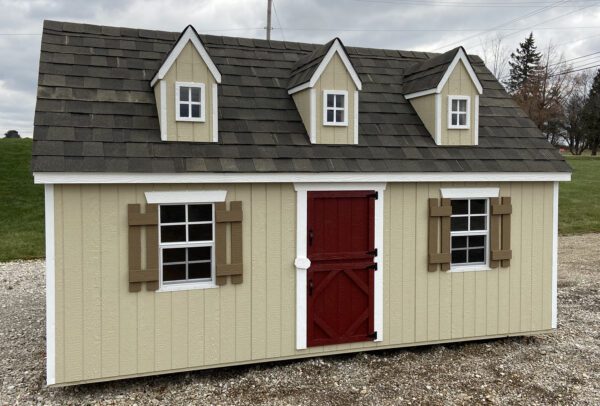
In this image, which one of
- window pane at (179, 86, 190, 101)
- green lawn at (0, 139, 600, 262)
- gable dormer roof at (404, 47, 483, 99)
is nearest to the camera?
window pane at (179, 86, 190, 101)

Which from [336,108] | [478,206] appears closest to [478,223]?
[478,206]

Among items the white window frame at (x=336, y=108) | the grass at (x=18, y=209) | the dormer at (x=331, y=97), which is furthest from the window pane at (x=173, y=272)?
the grass at (x=18, y=209)

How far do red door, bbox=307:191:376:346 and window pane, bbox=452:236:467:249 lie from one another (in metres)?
1.42

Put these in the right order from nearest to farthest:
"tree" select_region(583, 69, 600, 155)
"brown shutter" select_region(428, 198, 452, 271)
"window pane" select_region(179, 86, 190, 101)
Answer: "window pane" select_region(179, 86, 190, 101) → "brown shutter" select_region(428, 198, 452, 271) → "tree" select_region(583, 69, 600, 155)

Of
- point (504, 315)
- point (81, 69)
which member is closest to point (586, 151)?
point (504, 315)

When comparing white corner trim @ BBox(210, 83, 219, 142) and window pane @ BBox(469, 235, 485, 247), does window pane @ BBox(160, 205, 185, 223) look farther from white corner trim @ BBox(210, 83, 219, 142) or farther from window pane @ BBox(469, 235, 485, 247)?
window pane @ BBox(469, 235, 485, 247)

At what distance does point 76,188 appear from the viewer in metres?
6.16

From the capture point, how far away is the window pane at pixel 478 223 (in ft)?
26.2

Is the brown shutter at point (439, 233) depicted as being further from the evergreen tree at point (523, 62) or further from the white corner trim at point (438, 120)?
the evergreen tree at point (523, 62)

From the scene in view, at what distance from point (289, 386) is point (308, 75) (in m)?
4.34

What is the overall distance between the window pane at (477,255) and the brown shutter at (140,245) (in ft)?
15.6

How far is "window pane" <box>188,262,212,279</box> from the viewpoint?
683 centimetres

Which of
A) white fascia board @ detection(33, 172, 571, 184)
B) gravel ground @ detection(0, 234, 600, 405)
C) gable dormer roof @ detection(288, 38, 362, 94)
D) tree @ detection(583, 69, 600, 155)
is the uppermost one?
tree @ detection(583, 69, 600, 155)

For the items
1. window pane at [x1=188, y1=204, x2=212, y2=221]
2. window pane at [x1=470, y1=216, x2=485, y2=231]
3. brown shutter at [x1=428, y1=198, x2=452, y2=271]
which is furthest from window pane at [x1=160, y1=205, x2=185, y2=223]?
window pane at [x1=470, y1=216, x2=485, y2=231]
